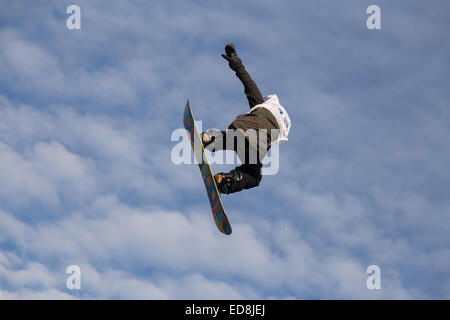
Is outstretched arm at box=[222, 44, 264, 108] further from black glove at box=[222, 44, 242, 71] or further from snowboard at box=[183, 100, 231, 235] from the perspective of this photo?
snowboard at box=[183, 100, 231, 235]

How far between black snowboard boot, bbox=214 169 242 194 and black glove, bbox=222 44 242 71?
2.42 meters

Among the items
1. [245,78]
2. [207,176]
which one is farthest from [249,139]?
[245,78]

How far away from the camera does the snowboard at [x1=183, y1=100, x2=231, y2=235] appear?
41.9ft

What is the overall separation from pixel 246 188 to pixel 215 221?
2.96 feet

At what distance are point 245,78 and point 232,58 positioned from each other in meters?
0.51

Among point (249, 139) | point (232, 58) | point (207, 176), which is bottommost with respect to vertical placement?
point (207, 176)

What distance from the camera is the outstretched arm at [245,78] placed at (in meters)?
14.1

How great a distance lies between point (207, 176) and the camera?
1303cm

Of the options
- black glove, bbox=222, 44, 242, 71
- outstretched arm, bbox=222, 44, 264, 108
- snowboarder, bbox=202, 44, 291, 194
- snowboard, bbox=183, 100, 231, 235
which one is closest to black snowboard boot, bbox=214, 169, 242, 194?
snowboarder, bbox=202, 44, 291, 194

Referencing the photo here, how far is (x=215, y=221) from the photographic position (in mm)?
13258

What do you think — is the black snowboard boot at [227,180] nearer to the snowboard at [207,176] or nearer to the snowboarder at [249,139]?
the snowboarder at [249,139]

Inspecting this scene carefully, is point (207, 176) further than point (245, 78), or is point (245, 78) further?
point (245, 78)

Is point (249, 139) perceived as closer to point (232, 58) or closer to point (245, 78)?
point (245, 78)
